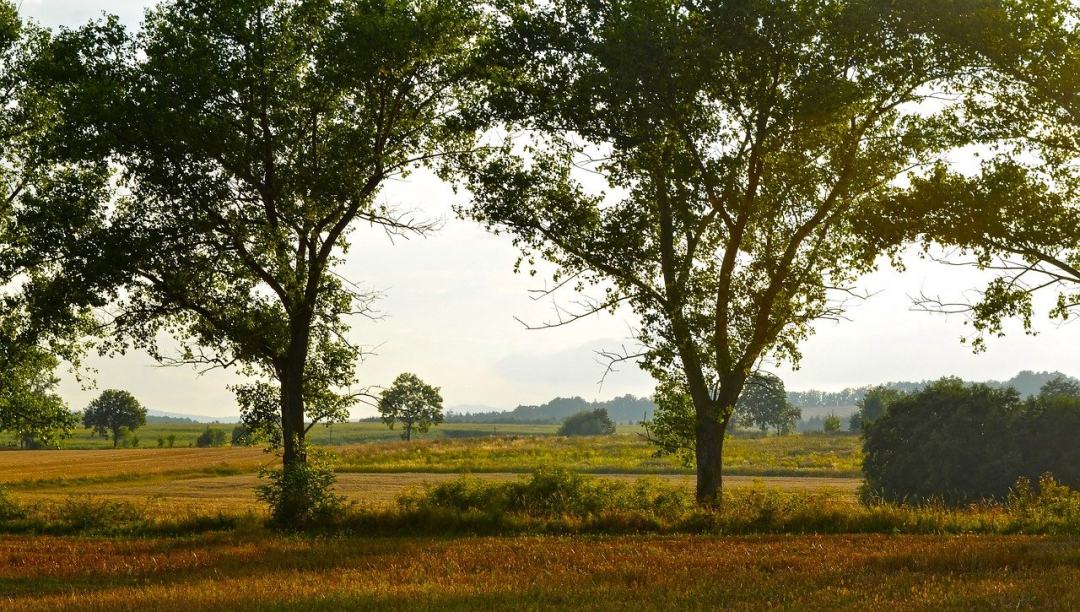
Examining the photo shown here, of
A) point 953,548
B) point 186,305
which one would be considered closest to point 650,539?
point 953,548

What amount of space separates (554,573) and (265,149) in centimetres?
1437

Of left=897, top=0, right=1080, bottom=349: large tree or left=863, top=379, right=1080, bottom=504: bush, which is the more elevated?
left=897, top=0, right=1080, bottom=349: large tree

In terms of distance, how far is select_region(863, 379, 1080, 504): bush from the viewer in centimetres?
4444

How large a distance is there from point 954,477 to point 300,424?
33.1 metres

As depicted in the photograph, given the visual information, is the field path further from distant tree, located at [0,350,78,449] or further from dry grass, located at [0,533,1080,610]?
dry grass, located at [0,533,1080,610]

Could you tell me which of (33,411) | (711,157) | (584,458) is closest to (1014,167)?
(711,157)

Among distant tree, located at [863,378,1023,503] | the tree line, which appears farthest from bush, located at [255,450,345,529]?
distant tree, located at [863,378,1023,503]

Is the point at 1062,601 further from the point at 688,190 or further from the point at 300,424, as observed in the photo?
the point at 300,424

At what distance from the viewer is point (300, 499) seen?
2269 cm

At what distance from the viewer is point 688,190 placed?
2416 centimetres

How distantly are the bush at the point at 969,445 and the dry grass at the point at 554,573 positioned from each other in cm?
2831

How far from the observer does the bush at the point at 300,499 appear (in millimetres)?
22578

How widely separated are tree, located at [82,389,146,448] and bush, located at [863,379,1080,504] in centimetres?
12175

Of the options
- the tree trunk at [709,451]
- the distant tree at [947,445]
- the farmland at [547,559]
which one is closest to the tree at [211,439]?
the distant tree at [947,445]
